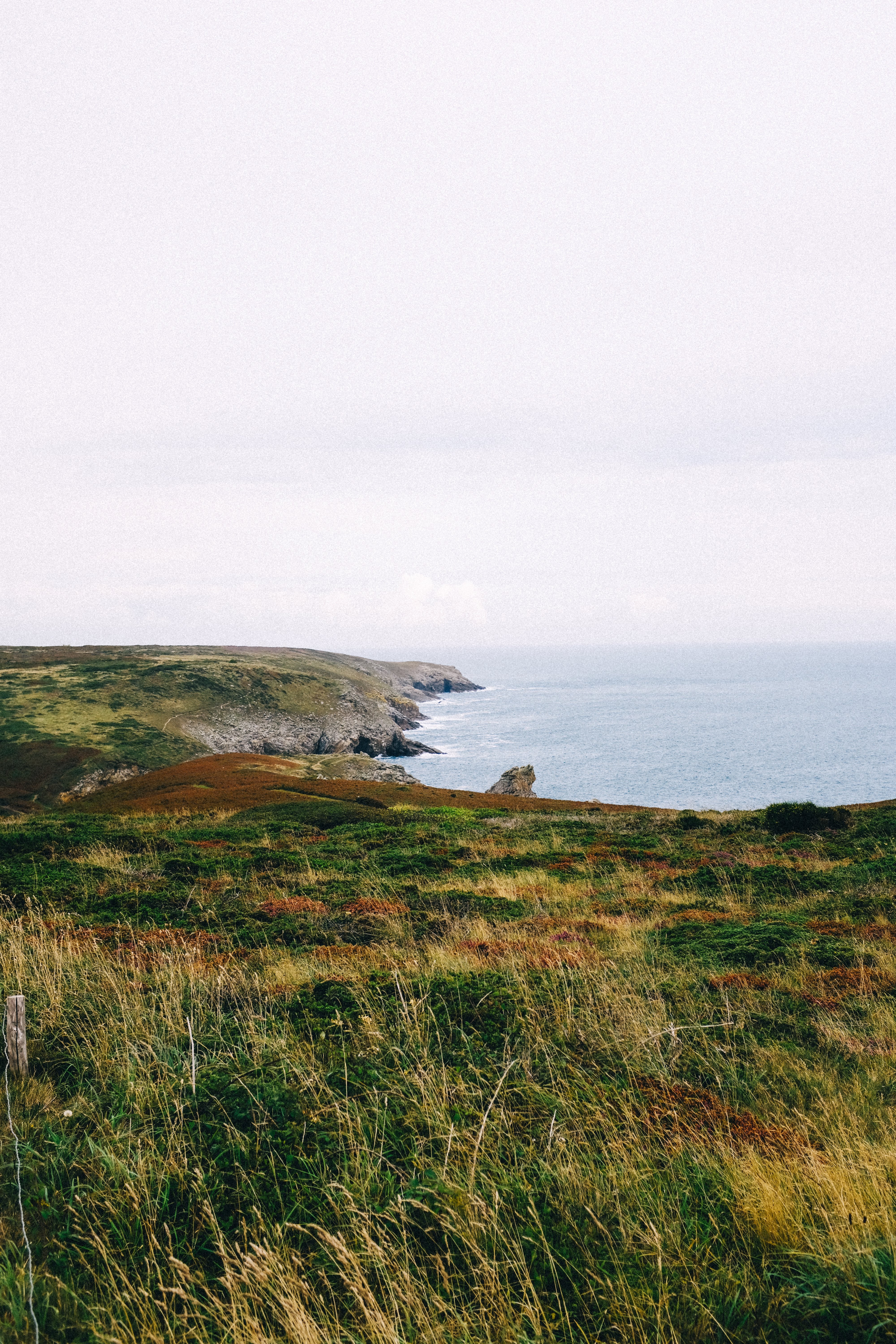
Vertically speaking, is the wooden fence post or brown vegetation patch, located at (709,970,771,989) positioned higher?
→ the wooden fence post

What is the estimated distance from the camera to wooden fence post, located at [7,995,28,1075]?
501 centimetres

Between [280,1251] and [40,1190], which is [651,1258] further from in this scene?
[40,1190]

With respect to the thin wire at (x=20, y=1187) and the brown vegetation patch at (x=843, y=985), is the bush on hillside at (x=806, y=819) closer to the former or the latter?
the brown vegetation patch at (x=843, y=985)

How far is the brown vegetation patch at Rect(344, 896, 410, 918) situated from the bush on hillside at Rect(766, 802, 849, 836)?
59.2 ft

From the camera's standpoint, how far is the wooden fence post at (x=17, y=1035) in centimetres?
501

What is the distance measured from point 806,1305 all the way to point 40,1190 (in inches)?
161

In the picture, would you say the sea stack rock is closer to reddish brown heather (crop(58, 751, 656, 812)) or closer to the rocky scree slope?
reddish brown heather (crop(58, 751, 656, 812))

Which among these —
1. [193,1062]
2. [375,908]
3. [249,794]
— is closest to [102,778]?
[249,794]

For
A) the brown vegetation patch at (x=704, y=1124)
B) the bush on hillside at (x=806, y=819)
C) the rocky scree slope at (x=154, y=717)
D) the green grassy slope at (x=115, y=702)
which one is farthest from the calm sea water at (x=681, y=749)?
the brown vegetation patch at (x=704, y=1124)

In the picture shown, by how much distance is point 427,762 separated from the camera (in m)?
94.5

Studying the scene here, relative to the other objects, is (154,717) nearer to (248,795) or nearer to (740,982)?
(248,795)

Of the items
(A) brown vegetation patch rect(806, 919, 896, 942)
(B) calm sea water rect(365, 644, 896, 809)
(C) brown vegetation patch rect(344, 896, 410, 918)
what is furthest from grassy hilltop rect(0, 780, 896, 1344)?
(B) calm sea water rect(365, 644, 896, 809)

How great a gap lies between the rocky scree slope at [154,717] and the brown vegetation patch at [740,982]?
49.6 meters

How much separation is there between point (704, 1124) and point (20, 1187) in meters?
4.24
